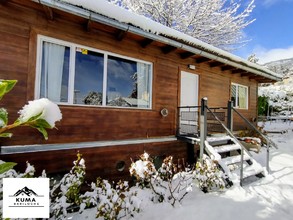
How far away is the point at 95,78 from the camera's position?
4891mm

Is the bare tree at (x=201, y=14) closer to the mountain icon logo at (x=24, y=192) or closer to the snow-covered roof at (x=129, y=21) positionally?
the snow-covered roof at (x=129, y=21)

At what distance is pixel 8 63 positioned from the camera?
3.78m

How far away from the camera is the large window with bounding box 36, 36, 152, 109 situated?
166 inches

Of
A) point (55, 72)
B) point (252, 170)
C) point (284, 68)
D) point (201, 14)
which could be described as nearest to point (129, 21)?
point (55, 72)

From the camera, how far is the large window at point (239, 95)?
916 centimetres

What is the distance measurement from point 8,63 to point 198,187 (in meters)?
4.61

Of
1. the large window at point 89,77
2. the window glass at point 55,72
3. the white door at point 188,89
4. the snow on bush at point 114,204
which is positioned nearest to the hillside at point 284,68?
the white door at point 188,89

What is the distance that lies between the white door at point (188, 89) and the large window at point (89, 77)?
154 centimetres

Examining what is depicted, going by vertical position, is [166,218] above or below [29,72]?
below

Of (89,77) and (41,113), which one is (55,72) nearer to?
(89,77)

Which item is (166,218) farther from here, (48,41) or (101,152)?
(48,41)

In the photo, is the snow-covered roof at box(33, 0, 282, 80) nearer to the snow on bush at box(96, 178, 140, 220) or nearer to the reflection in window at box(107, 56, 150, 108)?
the reflection in window at box(107, 56, 150, 108)

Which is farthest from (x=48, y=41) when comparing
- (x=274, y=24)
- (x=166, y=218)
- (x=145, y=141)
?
(x=274, y=24)

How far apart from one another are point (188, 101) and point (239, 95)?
3.82 metres
